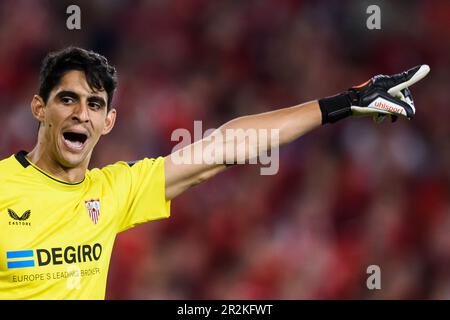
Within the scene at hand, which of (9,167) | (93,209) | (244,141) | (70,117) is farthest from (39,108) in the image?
(244,141)

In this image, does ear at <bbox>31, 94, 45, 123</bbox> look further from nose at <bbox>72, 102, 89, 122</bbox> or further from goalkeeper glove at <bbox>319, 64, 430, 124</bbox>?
goalkeeper glove at <bbox>319, 64, 430, 124</bbox>

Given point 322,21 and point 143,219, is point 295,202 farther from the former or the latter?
point 143,219

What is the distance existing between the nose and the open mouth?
0.32 ft

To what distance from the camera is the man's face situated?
314 cm

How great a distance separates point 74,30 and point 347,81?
223 cm

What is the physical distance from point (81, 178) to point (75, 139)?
0.18 metres

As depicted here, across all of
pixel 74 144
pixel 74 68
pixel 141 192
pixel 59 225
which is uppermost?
pixel 74 68

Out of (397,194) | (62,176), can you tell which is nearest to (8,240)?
(62,176)

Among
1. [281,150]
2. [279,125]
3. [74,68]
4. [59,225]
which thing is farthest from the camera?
[281,150]

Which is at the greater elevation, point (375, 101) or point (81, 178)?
point (375, 101)

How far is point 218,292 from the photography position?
5715 mm

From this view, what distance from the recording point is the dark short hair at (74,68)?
125 inches

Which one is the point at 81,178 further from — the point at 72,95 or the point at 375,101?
the point at 375,101

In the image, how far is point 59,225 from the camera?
10.0 ft
